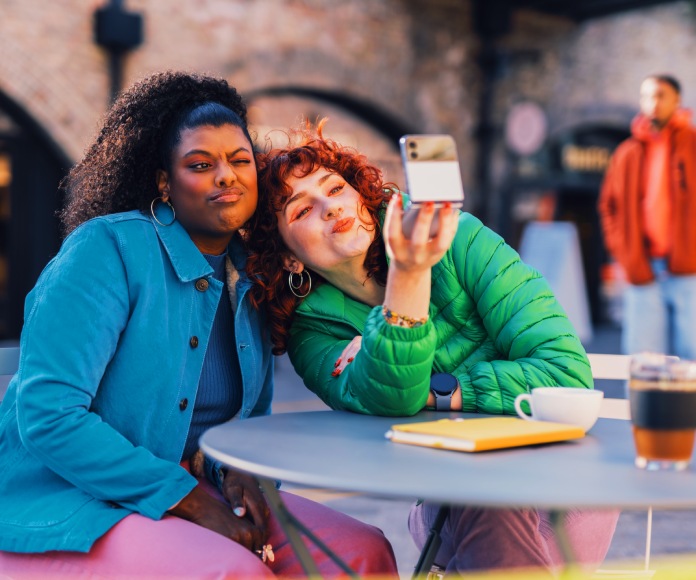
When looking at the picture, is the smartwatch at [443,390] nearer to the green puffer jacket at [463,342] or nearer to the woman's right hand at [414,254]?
the green puffer jacket at [463,342]

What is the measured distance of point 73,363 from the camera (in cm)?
198

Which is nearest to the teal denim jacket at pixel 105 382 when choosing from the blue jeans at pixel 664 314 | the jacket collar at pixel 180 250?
the jacket collar at pixel 180 250

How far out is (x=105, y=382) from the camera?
6.92 feet

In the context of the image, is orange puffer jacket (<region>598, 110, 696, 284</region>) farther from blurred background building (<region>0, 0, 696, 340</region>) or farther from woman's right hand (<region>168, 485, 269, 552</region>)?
woman's right hand (<region>168, 485, 269, 552</region>)

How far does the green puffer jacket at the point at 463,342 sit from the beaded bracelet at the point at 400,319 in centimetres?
3

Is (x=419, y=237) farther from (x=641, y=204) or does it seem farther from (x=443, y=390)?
(x=641, y=204)

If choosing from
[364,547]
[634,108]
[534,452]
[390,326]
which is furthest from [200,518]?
[634,108]

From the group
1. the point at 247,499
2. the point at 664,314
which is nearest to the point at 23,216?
the point at 664,314

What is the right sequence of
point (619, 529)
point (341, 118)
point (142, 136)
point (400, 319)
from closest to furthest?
1. point (400, 319)
2. point (142, 136)
3. point (619, 529)
4. point (341, 118)

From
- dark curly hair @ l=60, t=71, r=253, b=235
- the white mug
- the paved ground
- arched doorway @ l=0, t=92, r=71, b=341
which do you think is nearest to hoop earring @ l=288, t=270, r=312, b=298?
dark curly hair @ l=60, t=71, r=253, b=235

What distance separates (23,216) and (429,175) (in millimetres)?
8476

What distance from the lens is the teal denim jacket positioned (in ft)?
6.42

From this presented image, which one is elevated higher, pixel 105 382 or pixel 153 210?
pixel 153 210

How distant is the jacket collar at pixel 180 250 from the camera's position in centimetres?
223
